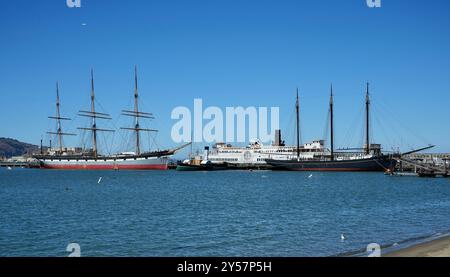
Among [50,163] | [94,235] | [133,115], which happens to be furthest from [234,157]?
[94,235]

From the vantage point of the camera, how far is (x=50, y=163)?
122m

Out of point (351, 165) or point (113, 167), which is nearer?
point (351, 165)

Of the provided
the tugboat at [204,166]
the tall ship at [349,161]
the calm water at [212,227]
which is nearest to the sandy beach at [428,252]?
the calm water at [212,227]

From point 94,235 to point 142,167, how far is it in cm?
9456

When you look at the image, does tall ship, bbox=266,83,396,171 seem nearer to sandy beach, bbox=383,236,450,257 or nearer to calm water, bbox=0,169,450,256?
calm water, bbox=0,169,450,256

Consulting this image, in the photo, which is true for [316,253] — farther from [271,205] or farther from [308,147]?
[308,147]

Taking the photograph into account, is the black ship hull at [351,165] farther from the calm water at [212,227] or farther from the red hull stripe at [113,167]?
the calm water at [212,227]

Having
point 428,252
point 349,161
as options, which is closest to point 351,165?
point 349,161

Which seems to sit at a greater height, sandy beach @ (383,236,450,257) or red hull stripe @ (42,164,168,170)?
sandy beach @ (383,236,450,257)

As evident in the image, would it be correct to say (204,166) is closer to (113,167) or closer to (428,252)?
(113,167)

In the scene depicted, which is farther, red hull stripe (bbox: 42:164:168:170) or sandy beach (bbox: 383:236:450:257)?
red hull stripe (bbox: 42:164:168:170)

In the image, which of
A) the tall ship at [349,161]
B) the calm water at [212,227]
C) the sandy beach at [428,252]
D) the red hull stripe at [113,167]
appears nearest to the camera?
the sandy beach at [428,252]

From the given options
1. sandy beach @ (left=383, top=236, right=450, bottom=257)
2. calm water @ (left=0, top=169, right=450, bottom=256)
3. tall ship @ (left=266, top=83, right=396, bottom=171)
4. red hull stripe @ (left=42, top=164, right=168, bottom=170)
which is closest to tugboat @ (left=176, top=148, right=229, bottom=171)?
red hull stripe @ (left=42, top=164, right=168, bottom=170)

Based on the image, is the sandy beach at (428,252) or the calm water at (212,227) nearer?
the sandy beach at (428,252)
